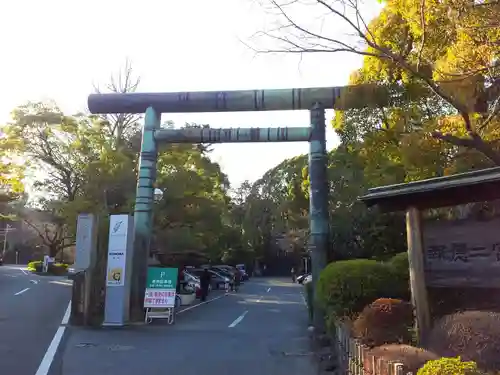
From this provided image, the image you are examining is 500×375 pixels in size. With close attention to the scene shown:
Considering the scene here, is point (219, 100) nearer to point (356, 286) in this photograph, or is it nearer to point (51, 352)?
point (356, 286)

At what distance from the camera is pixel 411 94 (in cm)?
1200

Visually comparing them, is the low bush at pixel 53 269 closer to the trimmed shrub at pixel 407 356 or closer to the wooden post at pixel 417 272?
the wooden post at pixel 417 272

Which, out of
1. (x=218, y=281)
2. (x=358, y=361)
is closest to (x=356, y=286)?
(x=358, y=361)

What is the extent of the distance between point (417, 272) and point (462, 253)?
73 centimetres

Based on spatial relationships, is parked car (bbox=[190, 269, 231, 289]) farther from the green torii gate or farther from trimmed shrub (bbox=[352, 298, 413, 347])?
trimmed shrub (bbox=[352, 298, 413, 347])

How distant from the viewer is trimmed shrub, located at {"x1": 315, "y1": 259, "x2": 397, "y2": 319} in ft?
30.2

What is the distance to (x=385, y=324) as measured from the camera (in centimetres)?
716

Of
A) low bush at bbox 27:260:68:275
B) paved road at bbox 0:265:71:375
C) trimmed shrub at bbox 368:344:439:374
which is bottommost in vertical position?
paved road at bbox 0:265:71:375

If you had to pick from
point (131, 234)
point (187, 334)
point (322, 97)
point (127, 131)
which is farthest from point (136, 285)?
point (127, 131)

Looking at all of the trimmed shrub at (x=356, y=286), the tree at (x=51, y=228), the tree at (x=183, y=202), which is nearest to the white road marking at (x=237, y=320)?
the trimmed shrub at (x=356, y=286)

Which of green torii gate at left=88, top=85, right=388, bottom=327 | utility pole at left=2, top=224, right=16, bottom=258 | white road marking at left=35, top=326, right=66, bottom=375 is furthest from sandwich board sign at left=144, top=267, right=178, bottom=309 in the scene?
utility pole at left=2, top=224, right=16, bottom=258

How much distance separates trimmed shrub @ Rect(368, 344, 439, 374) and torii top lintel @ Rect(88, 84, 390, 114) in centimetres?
850

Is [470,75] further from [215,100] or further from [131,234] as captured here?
[131,234]

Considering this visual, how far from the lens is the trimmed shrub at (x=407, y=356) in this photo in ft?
16.1
